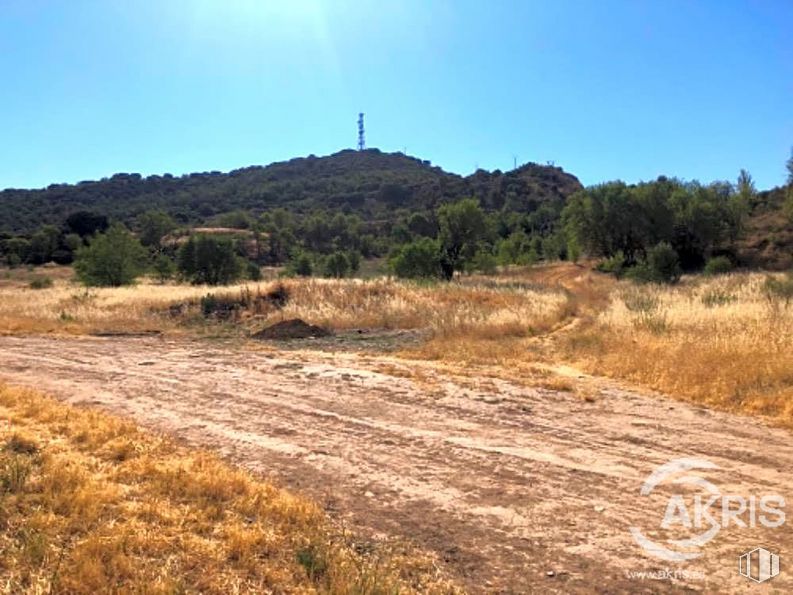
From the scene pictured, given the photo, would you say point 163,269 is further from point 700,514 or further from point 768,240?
point 700,514

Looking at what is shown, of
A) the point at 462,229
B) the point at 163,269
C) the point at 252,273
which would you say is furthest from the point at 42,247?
the point at 462,229

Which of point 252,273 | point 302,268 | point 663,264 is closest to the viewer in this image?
point 663,264

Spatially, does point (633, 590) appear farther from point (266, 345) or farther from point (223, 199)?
point (223, 199)

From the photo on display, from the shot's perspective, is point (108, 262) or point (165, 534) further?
point (108, 262)

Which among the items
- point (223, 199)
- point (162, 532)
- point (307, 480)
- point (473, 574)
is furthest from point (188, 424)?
point (223, 199)

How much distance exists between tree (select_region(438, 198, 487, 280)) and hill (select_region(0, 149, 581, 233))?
2634 inches

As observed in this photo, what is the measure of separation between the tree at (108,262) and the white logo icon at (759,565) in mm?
46405

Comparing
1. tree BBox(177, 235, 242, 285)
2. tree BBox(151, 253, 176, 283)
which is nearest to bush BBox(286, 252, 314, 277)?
tree BBox(177, 235, 242, 285)

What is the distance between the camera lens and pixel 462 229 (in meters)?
51.8

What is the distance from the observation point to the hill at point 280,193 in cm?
12156

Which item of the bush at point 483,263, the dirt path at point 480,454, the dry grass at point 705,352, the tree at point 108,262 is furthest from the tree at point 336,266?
the dirt path at point 480,454

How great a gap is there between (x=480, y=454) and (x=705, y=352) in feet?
18.4

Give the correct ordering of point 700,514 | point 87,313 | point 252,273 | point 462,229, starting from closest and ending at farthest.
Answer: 1. point 700,514
2. point 87,313
3. point 462,229
4. point 252,273

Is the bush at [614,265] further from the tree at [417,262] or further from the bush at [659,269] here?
the tree at [417,262]
